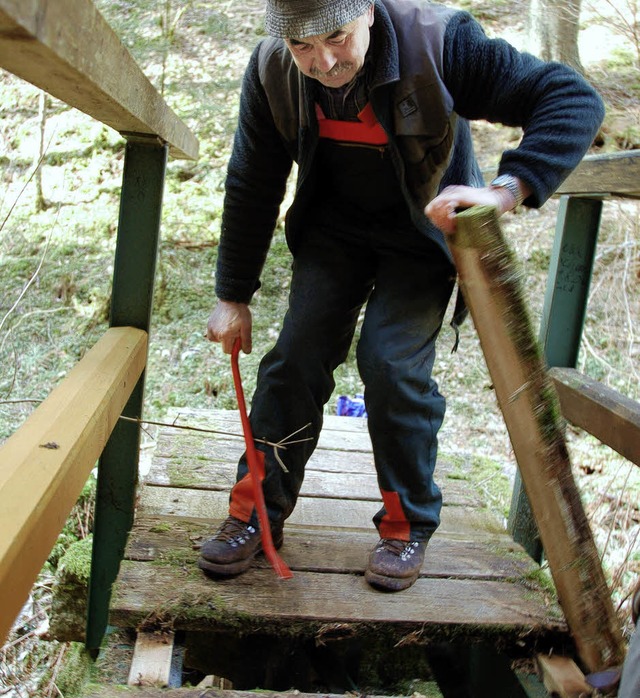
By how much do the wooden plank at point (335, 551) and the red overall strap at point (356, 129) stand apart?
1.21 meters

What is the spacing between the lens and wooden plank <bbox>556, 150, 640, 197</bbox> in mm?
2002

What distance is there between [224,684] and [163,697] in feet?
4.91

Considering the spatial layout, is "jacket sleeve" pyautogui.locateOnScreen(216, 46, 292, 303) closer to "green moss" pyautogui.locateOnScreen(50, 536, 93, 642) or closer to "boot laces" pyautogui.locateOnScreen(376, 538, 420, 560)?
"boot laces" pyautogui.locateOnScreen(376, 538, 420, 560)

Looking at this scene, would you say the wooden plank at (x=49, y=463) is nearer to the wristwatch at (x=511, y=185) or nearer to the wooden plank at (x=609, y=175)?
the wristwatch at (x=511, y=185)

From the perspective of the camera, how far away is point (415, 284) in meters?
2.00

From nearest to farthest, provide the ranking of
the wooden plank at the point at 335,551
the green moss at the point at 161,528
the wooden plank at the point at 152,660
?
1. the wooden plank at the point at 152,660
2. the wooden plank at the point at 335,551
3. the green moss at the point at 161,528

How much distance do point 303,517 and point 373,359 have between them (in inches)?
33.2

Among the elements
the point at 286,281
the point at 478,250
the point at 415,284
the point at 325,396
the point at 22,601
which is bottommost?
the point at 286,281

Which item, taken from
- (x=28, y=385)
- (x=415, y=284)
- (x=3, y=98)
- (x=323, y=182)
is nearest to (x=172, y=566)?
(x=415, y=284)

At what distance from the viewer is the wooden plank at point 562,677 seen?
1.70 m

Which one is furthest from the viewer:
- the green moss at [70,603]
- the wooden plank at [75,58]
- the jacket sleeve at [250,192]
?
the green moss at [70,603]

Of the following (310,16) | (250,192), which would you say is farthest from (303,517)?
(310,16)

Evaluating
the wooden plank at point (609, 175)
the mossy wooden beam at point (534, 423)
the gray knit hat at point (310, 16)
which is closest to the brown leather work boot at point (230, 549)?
the mossy wooden beam at point (534, 423)

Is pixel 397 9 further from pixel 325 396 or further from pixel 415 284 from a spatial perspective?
pixel 325 396
